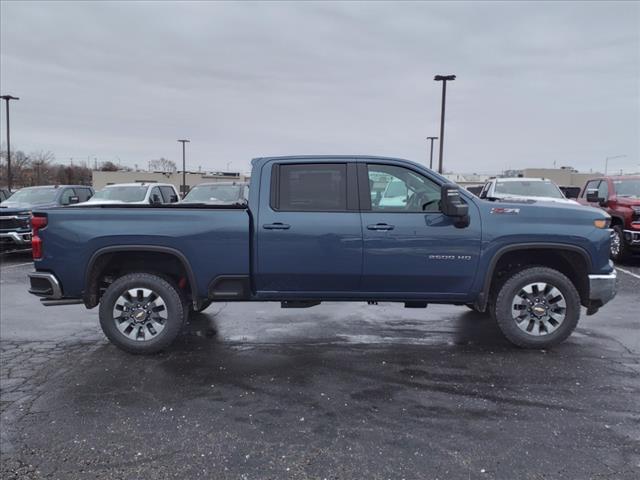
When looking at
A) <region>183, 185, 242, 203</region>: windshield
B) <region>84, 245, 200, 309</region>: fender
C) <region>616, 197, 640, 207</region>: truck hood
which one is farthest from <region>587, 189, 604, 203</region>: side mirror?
<region>84, 245, 200, 309</region>: fender

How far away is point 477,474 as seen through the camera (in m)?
2.80

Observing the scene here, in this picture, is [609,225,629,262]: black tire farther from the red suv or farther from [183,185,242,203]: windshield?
[183,185,242,203]: windshield

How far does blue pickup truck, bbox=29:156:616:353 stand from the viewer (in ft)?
15.3

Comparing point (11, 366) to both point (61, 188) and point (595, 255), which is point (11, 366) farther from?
→ point (61, 188)

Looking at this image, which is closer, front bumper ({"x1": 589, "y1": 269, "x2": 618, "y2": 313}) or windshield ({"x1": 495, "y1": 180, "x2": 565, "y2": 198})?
front bumper ({"x1": 589, "y1": 269, "x2": 618, "y2": 313})

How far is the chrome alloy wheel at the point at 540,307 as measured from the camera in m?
4.74

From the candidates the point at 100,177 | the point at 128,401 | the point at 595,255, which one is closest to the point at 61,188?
the point at 128,401

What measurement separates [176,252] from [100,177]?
69.8m

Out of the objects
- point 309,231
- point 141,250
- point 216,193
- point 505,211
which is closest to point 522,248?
point 505,211

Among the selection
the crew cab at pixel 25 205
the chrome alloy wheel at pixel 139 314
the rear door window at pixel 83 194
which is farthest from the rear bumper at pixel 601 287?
the rear door window at pixel 83 194

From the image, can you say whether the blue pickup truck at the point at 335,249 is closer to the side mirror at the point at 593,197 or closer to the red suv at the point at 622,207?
the red suv at the point at 622,207

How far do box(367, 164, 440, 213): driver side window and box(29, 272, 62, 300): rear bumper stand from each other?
10.6ft

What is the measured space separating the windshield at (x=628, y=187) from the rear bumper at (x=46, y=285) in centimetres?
1145

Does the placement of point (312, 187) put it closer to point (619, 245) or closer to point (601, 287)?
point (601, 287)
